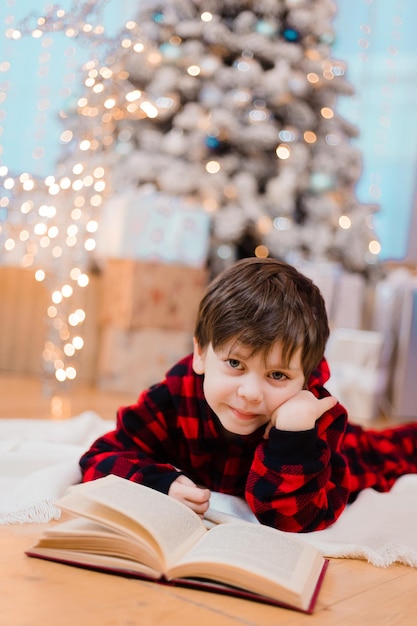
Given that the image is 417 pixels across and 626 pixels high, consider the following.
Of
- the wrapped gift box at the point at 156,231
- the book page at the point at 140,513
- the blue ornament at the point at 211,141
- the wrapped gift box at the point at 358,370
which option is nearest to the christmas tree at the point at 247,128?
the blue ornament at the point at 211,141

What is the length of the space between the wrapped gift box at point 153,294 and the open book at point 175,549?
2097mm

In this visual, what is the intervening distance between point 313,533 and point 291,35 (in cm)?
292

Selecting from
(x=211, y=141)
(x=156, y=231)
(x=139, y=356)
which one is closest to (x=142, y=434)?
(x=139, y=356)

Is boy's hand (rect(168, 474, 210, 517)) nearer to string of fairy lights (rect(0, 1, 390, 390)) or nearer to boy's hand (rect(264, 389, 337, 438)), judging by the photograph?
boy's hand (rect(264, 389, 337, 438))

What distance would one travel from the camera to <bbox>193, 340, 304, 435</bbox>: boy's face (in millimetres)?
1001

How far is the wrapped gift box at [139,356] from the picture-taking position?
299 centimetres

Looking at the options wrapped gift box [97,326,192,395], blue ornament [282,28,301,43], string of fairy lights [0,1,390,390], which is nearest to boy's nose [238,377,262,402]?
string of fairy lights [0,1,390,390]

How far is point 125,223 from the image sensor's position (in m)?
3.05

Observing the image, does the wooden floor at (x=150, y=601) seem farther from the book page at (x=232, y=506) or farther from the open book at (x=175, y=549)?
the book page at (x=232, y=506)

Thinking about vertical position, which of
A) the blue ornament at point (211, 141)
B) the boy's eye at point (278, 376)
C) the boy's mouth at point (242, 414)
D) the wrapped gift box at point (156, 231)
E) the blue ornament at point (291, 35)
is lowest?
the boy's mouth at point (242, 414)

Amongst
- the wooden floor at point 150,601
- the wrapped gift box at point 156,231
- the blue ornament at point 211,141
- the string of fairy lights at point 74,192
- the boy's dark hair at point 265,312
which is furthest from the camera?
the blue ornament at point 211,141

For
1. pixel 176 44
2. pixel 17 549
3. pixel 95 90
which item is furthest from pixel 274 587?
pixel 176 44

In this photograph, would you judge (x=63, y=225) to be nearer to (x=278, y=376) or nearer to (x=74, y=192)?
(x=74, y=192)

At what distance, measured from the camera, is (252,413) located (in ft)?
3.41
